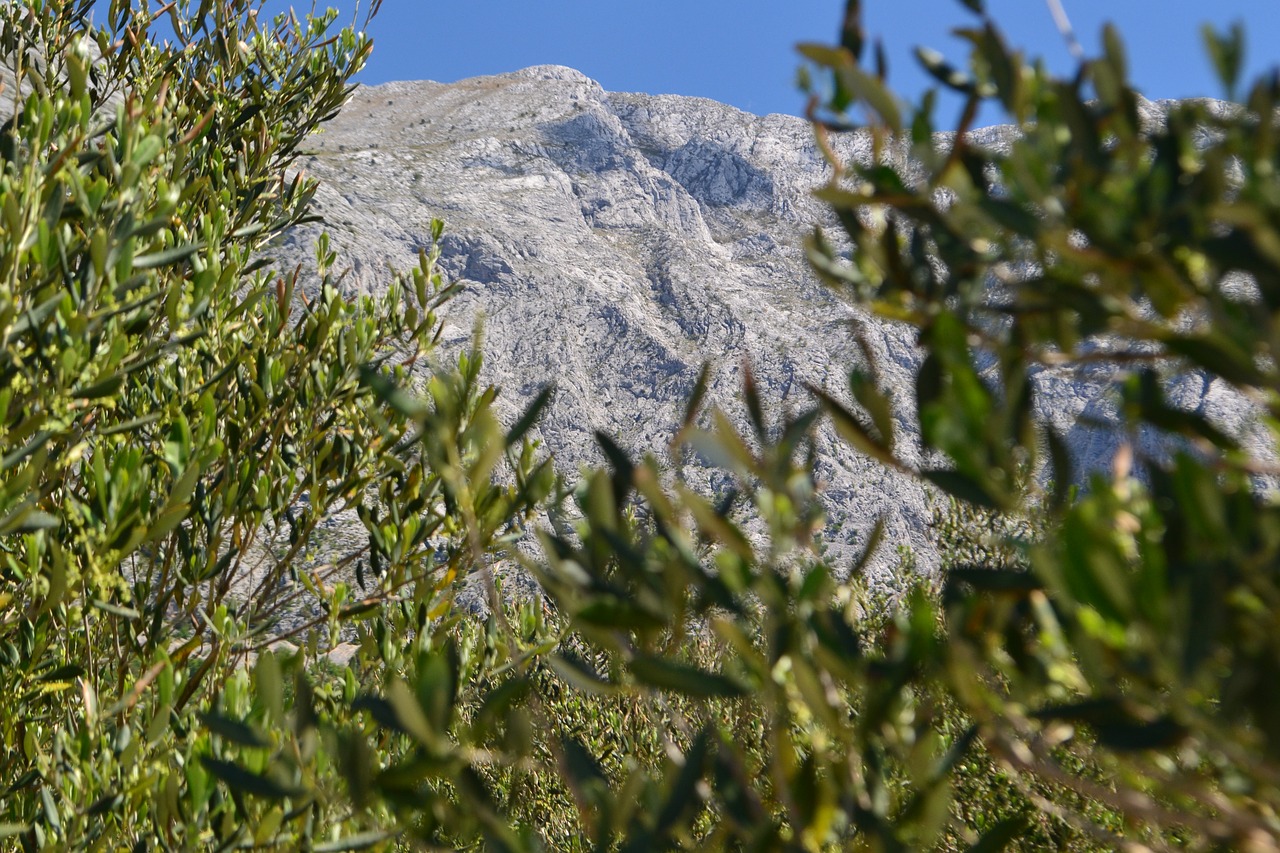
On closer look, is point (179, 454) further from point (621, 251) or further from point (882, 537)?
point (621, 251)

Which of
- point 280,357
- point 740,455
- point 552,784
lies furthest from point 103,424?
point 552,784

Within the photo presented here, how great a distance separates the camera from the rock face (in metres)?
55.3

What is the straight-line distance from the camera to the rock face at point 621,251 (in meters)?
55.3

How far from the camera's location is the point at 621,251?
71.2m

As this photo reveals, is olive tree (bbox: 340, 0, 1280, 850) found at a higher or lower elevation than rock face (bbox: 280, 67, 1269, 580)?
lower

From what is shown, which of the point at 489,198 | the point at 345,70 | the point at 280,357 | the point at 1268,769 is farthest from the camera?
the point at 489,198

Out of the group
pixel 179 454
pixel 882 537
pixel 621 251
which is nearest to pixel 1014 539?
→ pixel 882 537

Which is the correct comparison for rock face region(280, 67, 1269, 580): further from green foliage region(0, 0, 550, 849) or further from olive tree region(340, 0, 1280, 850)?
olive tree region(340, 0, 1280, 850)

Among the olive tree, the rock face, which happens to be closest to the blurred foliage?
the olive tree

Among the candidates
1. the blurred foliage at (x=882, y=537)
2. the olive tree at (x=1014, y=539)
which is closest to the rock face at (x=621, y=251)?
the blurred foliage at (x=882, y=537)

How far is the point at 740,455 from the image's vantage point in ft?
3.50

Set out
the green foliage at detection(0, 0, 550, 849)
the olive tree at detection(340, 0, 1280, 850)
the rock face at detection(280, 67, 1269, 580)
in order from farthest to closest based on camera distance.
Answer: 1. the rock face at detection(280, 67, 1269, 580)
2. the green foliage at detection(0, 0, 550, 849)
3. the olive tree at detection(340, 0, 1280, 850)

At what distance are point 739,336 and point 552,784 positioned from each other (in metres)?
57.8

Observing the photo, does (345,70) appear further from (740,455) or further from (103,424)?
(740,455)
